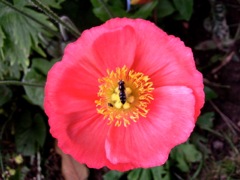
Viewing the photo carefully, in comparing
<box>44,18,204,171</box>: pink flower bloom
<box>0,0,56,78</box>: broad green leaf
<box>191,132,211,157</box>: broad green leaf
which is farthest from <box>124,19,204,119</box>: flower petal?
<box>191,132,211,157</box>: broad green leaf

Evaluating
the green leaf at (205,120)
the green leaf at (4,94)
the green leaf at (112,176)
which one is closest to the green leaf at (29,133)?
the green leaf at (4,94)

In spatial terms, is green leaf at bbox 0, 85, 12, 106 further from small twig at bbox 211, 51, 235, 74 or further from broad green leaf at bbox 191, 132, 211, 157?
small twig at bbox 211, 51, 235, 74

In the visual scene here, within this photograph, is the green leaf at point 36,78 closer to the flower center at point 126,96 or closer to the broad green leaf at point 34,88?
the broad green leaf at point 34,88

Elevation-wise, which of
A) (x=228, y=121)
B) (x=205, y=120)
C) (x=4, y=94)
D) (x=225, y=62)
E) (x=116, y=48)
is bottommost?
(x=228, y=121)

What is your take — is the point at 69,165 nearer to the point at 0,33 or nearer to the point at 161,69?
the point at 0,33

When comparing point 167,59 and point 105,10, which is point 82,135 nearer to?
point 167,59

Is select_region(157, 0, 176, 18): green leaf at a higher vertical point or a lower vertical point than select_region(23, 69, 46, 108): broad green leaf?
higher

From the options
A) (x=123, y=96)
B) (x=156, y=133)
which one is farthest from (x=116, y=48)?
(x=156, y=133)
